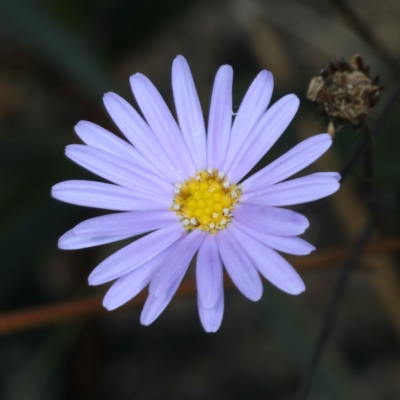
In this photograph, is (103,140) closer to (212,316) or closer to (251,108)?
(251,108)

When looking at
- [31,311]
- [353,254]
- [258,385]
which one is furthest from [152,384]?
[353,254]

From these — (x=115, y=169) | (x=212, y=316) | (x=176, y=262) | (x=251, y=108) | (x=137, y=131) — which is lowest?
(x=212, y=316)

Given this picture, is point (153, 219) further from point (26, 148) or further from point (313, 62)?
point (313, 62)

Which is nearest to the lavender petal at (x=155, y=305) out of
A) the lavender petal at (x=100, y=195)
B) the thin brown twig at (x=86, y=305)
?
the lavender petal at (x=100, y=195)

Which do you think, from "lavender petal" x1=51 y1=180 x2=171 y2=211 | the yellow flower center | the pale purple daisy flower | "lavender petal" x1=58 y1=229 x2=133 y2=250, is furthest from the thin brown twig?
"lavender petal" x1=58 y1=229 x2=133 y2=250

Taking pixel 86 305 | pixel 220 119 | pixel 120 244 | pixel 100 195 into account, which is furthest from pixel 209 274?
pixel 120 244
